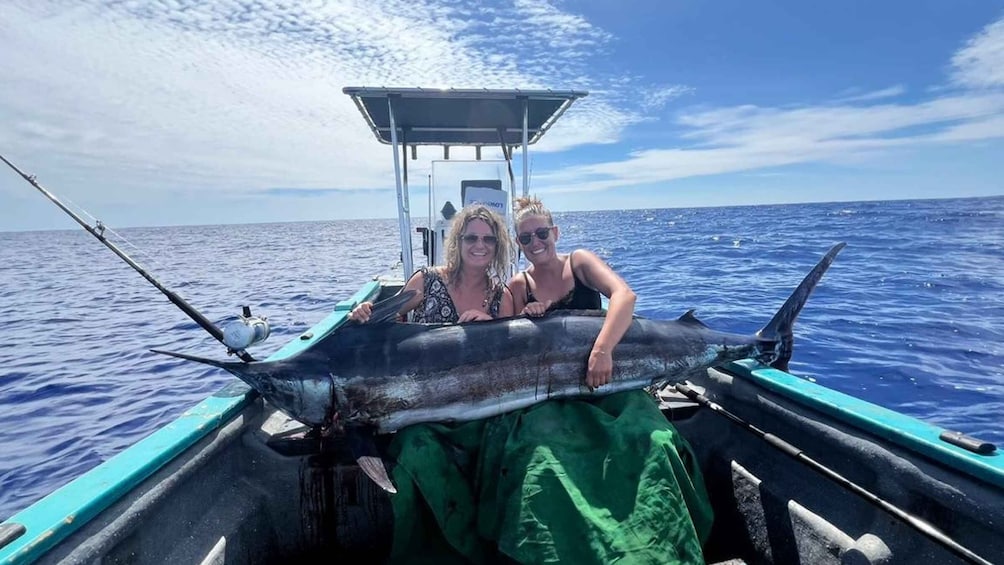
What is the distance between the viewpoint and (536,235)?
335 cm

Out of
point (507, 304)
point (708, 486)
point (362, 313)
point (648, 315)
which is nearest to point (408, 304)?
point (362, 313)

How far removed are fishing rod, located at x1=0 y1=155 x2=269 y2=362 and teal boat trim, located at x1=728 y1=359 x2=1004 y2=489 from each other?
2921 millimetres

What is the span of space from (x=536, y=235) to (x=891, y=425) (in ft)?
6.68

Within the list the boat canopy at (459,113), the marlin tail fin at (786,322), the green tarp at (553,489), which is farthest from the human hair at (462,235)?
the boat canopy at (459,113)

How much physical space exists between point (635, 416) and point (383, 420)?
1.22 meters

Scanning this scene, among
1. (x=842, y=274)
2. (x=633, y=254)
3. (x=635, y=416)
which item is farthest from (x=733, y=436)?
(x=633, y=254)

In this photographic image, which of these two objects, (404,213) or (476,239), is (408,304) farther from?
(404,213)

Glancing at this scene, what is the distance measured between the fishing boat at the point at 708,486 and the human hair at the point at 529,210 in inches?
53.6

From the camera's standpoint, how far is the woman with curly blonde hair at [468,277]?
3.31 m

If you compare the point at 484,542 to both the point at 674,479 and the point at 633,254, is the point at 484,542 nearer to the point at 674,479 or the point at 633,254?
the point at 674,479

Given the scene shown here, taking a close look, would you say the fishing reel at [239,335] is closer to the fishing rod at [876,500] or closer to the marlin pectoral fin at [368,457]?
the marlin pectoral fin at [368,457]

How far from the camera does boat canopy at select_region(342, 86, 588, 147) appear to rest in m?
5.58

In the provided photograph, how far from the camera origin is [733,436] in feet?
9.55

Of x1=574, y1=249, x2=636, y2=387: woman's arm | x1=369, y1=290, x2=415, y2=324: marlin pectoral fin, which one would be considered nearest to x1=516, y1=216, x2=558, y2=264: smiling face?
x1=574, y1=249, x2=636, y2=387: woman's arm
